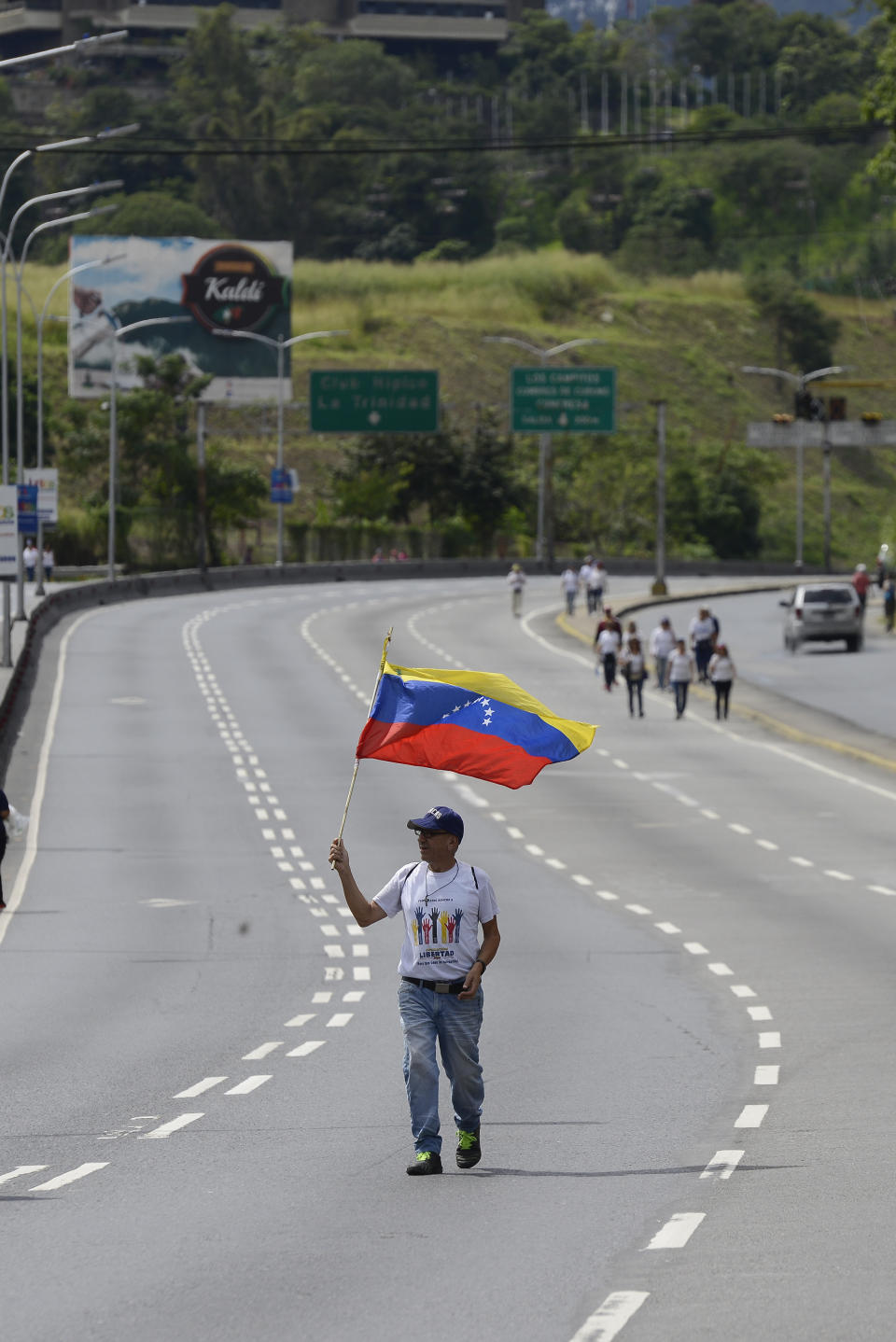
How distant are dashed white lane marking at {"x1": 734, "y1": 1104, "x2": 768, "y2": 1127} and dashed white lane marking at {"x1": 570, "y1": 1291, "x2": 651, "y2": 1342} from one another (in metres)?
4.11

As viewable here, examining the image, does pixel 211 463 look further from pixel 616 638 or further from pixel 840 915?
pixel 840 915

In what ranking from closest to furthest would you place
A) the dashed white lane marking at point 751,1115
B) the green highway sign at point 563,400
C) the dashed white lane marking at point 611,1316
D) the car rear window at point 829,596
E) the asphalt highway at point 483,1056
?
the dashed white lane marking at point 611,1316 < the asphalt highway at point 483,1056 < the dashed white lane marking at point 751,1115 < the car rear window at point 829,596 < the green highway sign at point 563,400

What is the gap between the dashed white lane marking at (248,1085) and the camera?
44.7ft

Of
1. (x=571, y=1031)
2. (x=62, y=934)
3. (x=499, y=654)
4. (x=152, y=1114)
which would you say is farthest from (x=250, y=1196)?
(x=499, y=654)

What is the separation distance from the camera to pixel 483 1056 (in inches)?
587

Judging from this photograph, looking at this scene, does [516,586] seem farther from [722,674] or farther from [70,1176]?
[70,1176]

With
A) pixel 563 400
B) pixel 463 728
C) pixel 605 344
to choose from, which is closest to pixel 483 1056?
pixel 463 728

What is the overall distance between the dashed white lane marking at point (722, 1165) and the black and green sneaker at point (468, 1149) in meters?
1.08

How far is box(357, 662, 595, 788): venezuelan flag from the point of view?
1158 centimetres

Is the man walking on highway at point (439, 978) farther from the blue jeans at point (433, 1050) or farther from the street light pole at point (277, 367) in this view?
the street light pole at point (277, 367)

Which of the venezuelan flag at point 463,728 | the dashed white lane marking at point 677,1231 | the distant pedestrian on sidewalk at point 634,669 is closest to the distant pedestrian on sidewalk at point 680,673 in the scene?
the distant pedestrian on sidewalk at point 634,669

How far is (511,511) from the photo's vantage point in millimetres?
120812

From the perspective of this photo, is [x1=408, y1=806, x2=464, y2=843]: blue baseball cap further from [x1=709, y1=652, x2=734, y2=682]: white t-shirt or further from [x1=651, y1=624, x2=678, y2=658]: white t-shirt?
[x1=651, y1=624, x2=678, y2=658]: white t-shirt

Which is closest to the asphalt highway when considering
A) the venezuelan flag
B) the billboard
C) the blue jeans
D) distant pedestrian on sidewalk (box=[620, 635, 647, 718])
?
the blue jeans
